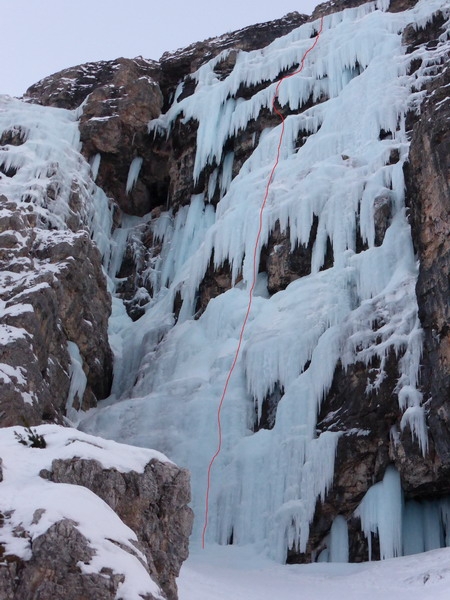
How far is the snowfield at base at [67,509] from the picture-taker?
525cm

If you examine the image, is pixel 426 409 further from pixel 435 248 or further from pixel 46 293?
pixel 46 293

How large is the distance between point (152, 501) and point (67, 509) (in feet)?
5.60

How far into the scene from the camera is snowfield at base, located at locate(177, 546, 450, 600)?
9.58 metres

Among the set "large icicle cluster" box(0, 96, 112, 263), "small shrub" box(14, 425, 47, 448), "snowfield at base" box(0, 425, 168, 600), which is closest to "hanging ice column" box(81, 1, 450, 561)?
"large icicle cluster" box(0, 96, 112, 263)

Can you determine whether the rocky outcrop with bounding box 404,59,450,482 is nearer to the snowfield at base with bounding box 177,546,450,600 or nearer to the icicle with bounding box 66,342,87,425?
the snowfield at base with bounding box 177,546,450,600

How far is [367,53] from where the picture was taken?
21828 mm

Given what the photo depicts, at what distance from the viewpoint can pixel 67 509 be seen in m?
5.54

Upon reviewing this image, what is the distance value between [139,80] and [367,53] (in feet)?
29.3

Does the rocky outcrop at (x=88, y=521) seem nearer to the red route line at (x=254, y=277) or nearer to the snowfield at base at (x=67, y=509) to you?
the snowfield at base at (x=67, y=509)

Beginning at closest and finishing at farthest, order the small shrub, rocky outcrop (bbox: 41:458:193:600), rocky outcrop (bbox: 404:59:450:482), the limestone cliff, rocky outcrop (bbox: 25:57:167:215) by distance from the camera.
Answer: rocky outcrop (bbox: 41:458:193:600) < the small shrub < rocky outcrop (bbox: 404:59:450:482) < the limestone cliff < rocky outcrop (bbox: 25:57:167:215)

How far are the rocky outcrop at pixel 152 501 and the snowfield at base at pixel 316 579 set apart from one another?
1729 mm

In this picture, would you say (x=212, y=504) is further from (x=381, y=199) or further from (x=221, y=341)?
(x=381, y=199)

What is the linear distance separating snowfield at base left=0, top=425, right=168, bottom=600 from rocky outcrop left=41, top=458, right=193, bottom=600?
11cm

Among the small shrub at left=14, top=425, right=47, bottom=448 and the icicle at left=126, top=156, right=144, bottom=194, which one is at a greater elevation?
the icicle at left=126, top=156, right=144, bottom=194
